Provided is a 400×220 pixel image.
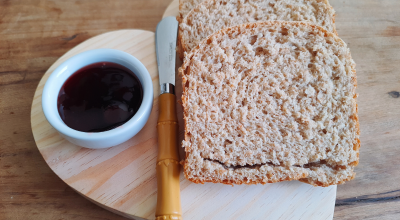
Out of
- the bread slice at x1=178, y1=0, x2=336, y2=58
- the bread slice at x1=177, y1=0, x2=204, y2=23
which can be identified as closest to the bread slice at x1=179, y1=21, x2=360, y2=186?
the bread slice at x1=178, y1=0, x2=336, y2=58

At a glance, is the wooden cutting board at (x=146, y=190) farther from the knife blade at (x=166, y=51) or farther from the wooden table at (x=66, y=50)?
the knife blade at (x=166, y=51)

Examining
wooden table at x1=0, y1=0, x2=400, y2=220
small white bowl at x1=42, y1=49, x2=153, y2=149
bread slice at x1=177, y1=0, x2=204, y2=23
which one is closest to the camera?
small white bowl at x1=42, y1=49, x2=153, y2=149

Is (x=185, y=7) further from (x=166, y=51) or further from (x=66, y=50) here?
(x=66, y=50)

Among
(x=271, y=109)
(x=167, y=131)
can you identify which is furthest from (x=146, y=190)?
(x=271, y=109)

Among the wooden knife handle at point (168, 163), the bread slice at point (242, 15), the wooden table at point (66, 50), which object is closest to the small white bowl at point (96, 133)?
the wooden knife handle at point (168, 163)

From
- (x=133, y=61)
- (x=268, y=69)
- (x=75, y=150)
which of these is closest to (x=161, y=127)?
(x=133, y=61)

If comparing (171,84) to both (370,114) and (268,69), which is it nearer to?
(268,69)

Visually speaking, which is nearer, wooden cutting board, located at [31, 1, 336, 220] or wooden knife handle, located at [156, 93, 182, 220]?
wooden knife handle, located at [156, 93, 182, 220]

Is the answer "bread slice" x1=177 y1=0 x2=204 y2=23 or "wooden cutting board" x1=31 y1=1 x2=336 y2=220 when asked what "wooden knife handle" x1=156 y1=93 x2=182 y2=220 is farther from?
"bread slice" x1=177 y1=0 x2=204 y2=23
